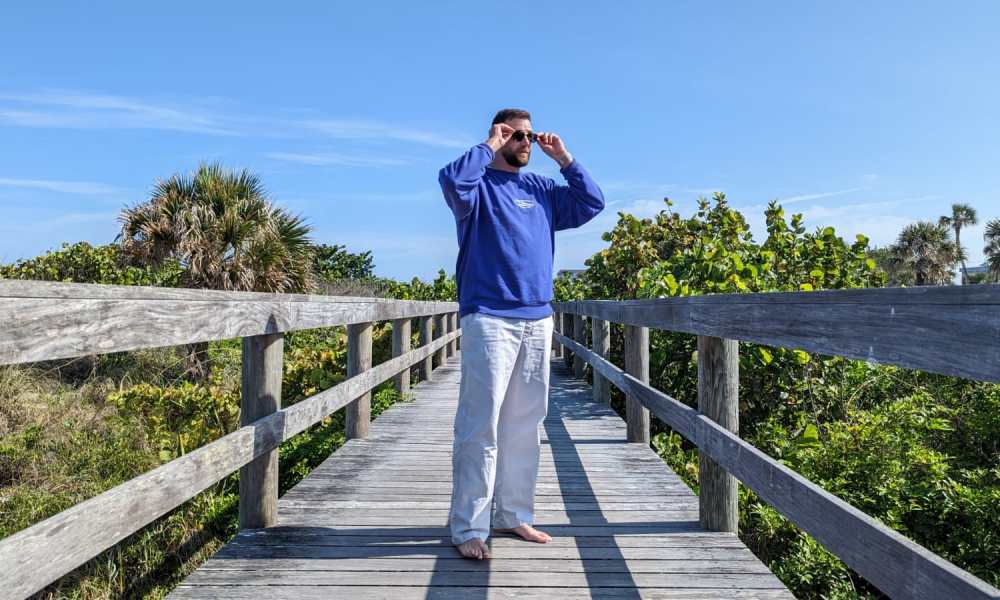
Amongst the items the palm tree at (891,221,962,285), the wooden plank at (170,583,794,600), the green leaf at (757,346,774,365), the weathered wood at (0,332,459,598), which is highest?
the palm tree at (891,221,962,285)

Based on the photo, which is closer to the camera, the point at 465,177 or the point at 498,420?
the point at 465,177

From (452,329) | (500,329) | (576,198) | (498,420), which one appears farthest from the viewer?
(452,329)

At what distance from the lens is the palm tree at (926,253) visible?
183 feet

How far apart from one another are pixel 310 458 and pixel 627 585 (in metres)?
4.28

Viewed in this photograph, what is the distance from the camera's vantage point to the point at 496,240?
328 cm

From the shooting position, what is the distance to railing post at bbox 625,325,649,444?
204 inches

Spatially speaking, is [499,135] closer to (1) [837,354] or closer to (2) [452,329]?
(1) [837,354]

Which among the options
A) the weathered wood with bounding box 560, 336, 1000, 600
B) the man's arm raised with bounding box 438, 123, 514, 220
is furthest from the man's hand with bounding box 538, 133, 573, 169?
the weathered wood with bounding box 560, 336, 1000, 600

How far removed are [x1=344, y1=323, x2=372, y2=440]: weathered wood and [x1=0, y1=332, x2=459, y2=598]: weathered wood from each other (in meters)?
1.60

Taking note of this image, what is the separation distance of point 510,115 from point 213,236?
1344cm

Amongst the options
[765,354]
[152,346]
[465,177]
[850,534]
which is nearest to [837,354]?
[850,534]

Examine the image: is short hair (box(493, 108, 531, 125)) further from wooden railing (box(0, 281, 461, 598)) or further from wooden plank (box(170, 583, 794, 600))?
wooden plank (box(170, 583, 794, 600))

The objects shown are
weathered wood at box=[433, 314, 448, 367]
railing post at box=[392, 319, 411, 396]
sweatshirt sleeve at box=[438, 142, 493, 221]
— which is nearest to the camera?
sweatshirt sleeve at box=[438, 142, 493, 221]

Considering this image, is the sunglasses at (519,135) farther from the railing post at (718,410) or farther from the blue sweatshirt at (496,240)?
the railing post at (718,410)
